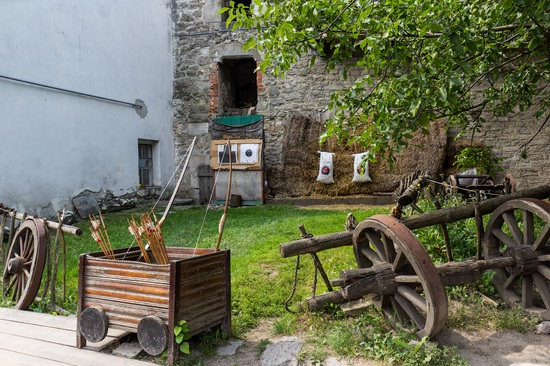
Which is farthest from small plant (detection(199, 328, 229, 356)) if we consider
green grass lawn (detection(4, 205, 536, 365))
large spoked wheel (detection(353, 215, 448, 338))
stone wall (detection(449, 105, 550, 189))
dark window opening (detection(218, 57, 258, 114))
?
dark window opening (detection(218, 57, 258, 114))

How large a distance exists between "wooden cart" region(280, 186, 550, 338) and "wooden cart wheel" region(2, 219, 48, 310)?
2.17 metres

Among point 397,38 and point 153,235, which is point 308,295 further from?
point 397,38

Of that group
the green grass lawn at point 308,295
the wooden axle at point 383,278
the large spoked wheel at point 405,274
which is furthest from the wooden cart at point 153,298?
the large spoked wheel at point 405,274

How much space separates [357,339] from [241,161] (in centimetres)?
868

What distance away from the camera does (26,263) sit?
4078 millimetres

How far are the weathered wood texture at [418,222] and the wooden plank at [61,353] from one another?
1411mm

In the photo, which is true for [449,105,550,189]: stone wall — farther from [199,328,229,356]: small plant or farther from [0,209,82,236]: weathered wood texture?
[0,209,82,236]: weathered wood texture

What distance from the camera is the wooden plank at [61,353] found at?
2838 mm

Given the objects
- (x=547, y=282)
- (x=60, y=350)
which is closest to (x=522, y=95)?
(x=547, y=282)

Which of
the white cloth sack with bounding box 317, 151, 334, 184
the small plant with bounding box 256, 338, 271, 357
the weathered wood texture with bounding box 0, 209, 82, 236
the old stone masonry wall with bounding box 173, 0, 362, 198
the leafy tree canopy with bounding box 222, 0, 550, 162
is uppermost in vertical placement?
the old stone masonry wall with bounding box 173, 0, 362, 198

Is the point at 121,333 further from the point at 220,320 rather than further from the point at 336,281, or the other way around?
the point at 336,281

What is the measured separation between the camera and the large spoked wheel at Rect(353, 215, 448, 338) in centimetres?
284

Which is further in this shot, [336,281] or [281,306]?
[281,306]

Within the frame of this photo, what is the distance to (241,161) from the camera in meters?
11.5
